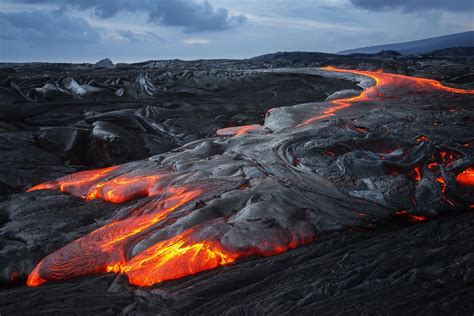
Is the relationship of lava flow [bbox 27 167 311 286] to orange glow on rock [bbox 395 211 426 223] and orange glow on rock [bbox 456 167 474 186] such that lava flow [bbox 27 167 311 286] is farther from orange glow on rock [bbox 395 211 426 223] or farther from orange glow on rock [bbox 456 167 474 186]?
orange glow on rock [bbox 456 167 474 186]

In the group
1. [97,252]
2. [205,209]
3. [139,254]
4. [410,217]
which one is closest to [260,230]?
[205,209]

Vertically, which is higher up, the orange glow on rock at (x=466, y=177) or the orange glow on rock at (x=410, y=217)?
the orange glow on rock at (x=466, y=177)

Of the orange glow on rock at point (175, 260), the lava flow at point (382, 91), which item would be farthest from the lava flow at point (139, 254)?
the lava flow at point (382, 91)

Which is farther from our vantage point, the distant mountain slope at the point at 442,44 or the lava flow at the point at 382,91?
the distant mountain slope at the point at 442,44

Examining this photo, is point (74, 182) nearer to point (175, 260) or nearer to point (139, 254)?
point (139, 254)

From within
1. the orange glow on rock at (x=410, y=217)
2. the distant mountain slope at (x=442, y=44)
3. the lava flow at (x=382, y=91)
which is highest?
the distant mountain slope at (x=442, y=44)

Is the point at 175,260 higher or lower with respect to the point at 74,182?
lower

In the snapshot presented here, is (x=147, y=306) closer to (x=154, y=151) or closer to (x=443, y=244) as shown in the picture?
(x=443, y=244)

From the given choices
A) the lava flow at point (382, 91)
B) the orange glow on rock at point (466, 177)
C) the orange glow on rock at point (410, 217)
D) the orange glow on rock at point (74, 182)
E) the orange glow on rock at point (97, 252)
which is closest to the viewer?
the orange glow on rock at point (97, 252)

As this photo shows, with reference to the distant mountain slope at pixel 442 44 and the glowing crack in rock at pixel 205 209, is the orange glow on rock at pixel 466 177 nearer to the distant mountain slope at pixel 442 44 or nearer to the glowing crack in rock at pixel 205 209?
the glowing crack in rock at pixel 205 209
